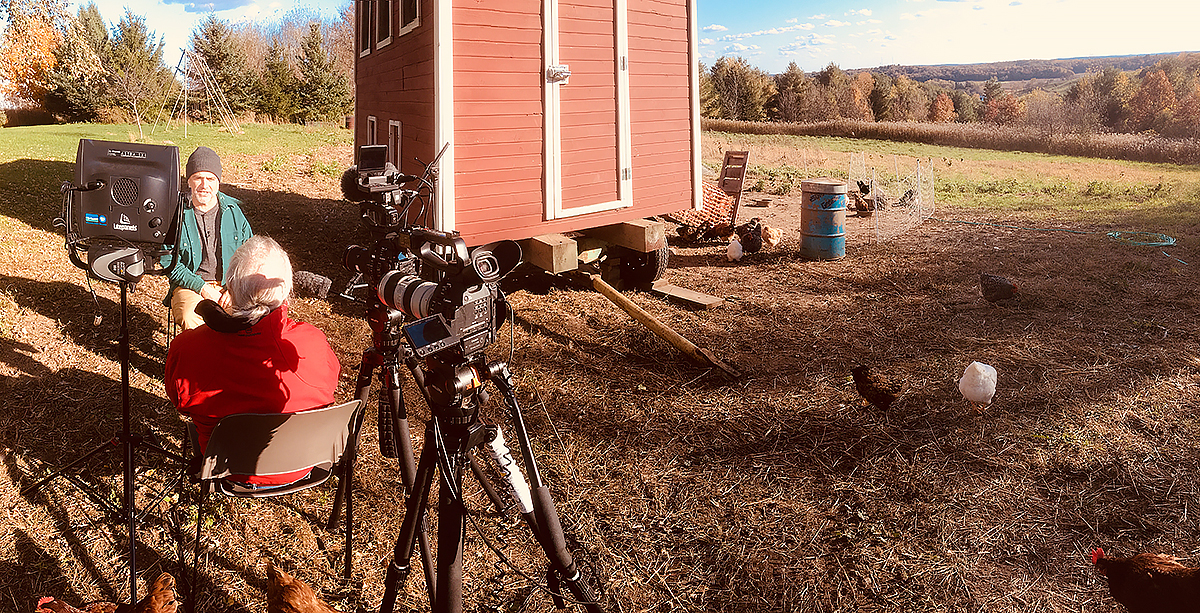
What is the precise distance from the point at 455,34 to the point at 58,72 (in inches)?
1176

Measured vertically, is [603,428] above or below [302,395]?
below

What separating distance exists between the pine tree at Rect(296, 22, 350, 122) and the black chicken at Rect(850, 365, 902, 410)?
28097mm

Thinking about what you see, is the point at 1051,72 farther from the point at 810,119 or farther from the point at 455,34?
the point at 455,34

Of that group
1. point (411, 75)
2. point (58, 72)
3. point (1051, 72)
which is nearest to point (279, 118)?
point (58, 72)

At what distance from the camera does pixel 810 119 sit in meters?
40.9

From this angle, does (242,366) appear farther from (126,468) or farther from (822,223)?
(822,223)

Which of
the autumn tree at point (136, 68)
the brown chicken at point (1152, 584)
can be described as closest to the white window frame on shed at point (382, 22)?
the brown chicken at point (1152, 584)

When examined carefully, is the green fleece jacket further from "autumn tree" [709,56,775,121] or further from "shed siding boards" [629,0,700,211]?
"autumn tree" [709,56,775,121]

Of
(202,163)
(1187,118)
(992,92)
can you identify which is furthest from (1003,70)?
(202,163)

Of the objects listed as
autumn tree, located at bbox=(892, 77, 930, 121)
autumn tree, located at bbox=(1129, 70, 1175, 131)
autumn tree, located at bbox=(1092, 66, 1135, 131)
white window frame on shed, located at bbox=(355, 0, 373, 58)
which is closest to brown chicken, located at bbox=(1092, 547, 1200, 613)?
white window frame on shed, located at bbox=(355, 0, 373, 58)

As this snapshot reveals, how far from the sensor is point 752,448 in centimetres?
463

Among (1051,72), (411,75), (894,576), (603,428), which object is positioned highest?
(1051,72)

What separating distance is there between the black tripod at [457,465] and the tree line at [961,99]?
32260 millimetres

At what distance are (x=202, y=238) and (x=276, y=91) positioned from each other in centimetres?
2639
